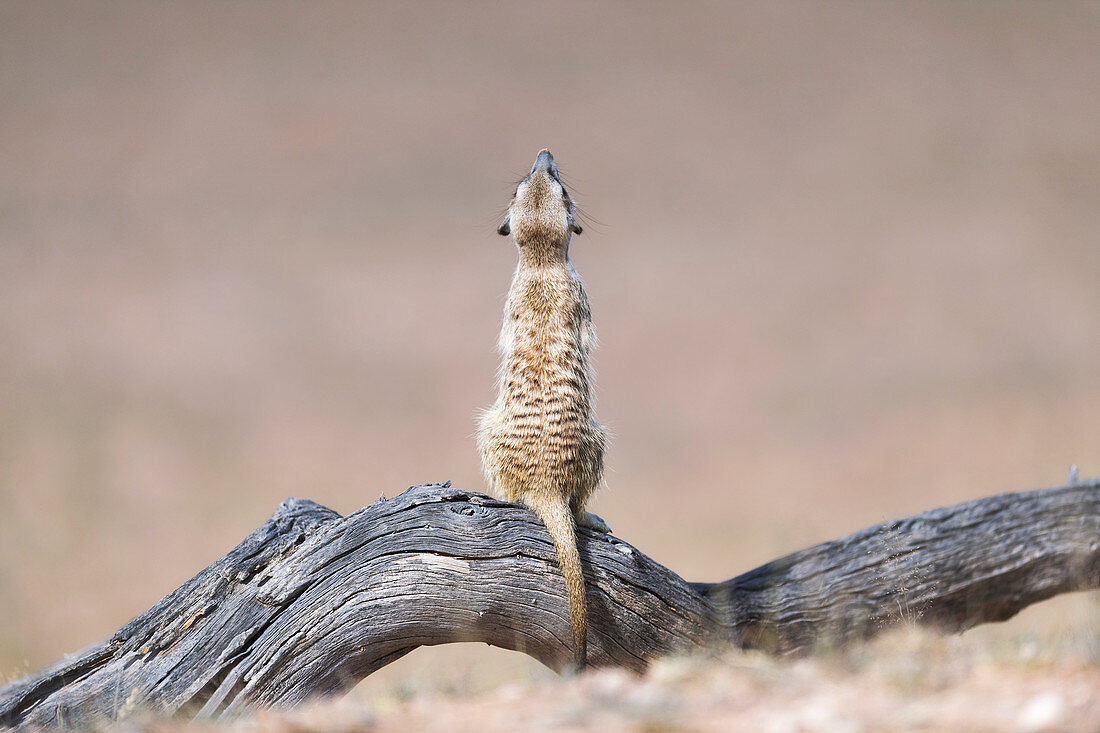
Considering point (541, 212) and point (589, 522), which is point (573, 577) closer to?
point (589, 522)

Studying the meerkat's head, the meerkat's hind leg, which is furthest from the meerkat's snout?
the meerkat's hind leg

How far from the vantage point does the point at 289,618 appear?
3355 mm

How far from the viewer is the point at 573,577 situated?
3287mm

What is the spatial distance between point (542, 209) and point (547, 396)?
99 centimetres

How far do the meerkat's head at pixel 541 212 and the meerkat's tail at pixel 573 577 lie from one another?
1405 millimetres

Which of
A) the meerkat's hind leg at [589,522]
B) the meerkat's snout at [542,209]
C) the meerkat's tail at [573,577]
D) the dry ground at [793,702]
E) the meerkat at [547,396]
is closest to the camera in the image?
the dry ground at [793,702]

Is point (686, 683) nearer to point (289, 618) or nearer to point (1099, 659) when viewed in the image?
point (1099, 659)

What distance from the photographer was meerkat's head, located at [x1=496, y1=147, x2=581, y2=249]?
4.12 metres

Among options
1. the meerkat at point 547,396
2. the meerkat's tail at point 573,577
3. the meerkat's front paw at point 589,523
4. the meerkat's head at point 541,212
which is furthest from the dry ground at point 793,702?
the meerkat's head at point 541,212

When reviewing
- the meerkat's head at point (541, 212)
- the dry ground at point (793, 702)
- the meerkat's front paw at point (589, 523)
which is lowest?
the dry ground at point (793, 702)

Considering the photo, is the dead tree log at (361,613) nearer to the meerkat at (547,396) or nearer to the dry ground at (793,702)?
the meerkat at (547,396)

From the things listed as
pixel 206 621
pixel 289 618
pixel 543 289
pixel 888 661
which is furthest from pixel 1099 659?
pixel 206 621

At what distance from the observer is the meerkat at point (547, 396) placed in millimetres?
3623

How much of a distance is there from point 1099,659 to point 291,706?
2.83 meters
